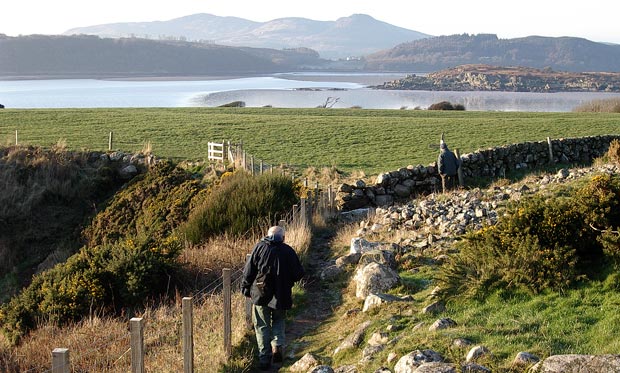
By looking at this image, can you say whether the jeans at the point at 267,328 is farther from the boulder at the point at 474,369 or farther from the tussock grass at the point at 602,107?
the tussock grass at the point at 602,107

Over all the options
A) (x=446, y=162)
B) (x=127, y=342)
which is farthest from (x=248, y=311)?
(x=446, y=162)

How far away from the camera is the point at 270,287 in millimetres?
9656

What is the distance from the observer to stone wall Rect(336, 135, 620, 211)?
2208 cm

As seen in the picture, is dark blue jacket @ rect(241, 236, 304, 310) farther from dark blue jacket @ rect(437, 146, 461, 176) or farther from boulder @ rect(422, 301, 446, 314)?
dark blue jacket @ rect(437, 146, 461, 176)

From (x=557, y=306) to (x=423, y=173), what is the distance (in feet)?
49.0

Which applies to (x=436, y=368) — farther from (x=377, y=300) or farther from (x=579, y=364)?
(x=377, y=300)

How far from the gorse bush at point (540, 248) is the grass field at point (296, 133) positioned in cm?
1625

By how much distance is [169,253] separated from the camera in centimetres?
1555

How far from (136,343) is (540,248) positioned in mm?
5510

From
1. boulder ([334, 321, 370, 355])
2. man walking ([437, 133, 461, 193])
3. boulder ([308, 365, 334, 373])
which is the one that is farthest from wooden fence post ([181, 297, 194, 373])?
man walking ([437, 133, 461, 193])

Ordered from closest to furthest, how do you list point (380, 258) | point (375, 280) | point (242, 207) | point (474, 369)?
1. point (474, 369)
2. point (375, 280)
3. point (380, 258)
4. point (242, 207)

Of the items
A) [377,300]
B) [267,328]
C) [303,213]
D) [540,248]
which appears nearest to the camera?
[267,328]

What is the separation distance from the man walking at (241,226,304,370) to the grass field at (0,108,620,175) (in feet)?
56.6

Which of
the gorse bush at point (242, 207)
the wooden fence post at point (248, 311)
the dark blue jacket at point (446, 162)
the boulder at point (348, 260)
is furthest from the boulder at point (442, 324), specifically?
the dark blue jacket at point (446, 162)
